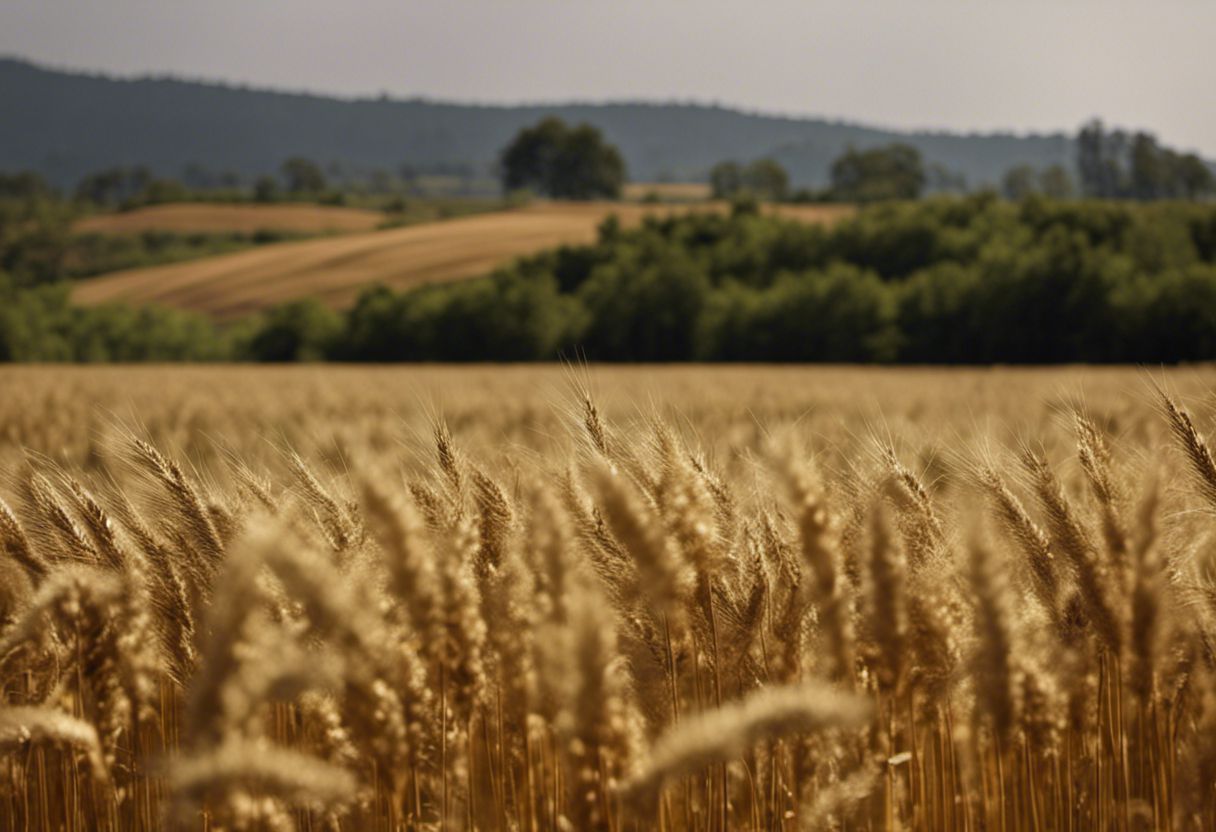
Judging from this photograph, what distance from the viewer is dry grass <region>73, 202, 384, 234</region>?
107 m

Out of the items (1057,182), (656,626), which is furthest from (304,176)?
(656,626)

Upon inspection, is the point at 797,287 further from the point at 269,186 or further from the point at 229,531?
the point at 269,186

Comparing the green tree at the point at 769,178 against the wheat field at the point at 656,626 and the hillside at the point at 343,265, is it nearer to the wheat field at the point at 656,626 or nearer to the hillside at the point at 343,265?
the hillside at the point at 343,265

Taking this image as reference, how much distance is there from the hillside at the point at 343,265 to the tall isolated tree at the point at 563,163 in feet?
108

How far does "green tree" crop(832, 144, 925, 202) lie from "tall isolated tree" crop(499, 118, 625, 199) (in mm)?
23509

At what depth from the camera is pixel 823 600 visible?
6.62 ft

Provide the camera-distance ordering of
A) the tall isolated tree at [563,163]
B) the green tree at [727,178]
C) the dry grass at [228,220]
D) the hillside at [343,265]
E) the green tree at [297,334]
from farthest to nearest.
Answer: the green tree at [727,178] → the tall isolated tree at [563,163] → the dry grass at [228,220] → the hillside at [343,265] → the green tree at [297,334]

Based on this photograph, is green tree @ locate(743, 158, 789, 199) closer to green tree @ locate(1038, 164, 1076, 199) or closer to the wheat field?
green tree @ locate(1038, 164, 1076, 199)

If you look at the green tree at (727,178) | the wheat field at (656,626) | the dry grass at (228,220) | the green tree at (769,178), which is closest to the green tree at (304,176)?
the dry grass at (228,220)

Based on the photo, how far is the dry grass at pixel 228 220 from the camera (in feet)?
350

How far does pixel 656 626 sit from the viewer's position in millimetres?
2330

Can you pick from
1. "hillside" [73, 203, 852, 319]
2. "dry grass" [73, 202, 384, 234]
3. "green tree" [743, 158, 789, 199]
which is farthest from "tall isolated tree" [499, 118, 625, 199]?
"hillside" [73, 203, 852, 319]

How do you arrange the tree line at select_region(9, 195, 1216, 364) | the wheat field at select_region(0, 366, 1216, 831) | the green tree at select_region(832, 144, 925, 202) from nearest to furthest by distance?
the wheat field at select_region(0, 366, 1216, 831)
the tree line at select_region(9, 195, 1216, 364)
the green tree at select_region(832, 144, 925, 202)

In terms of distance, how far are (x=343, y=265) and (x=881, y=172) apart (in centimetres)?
6736
